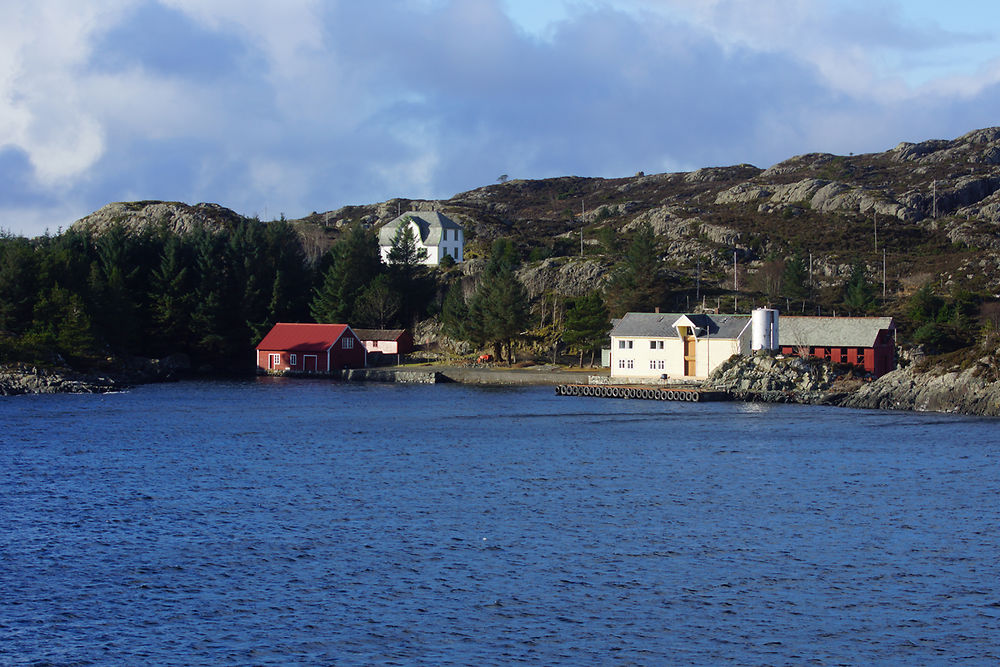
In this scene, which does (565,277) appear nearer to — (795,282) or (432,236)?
(432,236)

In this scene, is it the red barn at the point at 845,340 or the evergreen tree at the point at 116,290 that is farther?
the evergreen tree at the point at 116,290

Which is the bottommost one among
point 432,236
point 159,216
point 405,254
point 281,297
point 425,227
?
point 281,297

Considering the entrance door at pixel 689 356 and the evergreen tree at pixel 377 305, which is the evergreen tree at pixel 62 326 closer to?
the evergreen tree at pixel 377 305

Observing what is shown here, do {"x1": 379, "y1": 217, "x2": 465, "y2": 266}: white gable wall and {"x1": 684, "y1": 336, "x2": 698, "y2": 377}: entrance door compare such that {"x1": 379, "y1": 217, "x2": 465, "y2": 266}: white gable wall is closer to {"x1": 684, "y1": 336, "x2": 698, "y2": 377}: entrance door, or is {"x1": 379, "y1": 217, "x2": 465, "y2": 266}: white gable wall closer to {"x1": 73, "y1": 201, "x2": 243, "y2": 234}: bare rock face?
{"x1": 73, "y1": 201, "x2": 243, "y2": 234}: bare rock face

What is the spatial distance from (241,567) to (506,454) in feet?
71.4

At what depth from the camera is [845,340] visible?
7600 centimetres

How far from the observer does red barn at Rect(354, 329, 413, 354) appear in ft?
327

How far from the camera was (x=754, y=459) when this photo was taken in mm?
44875

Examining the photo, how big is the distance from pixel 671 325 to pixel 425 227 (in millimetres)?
58038

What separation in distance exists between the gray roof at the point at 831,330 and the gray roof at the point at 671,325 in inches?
129

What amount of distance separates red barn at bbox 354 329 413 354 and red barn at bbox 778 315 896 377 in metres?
37.8

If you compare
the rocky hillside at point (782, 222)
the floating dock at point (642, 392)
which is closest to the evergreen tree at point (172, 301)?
the rocky hillside at point (782, 222)

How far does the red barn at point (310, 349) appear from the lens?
97125 millimetres

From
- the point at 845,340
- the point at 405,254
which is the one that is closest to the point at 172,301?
the point at 405,254
